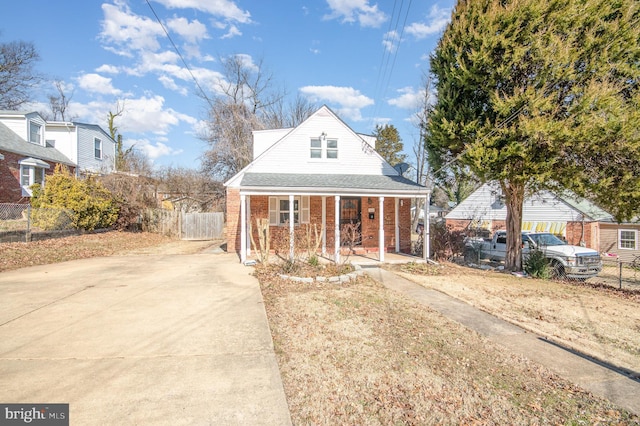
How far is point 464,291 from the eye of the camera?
8.47 meters

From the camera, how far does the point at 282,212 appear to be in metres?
14.3

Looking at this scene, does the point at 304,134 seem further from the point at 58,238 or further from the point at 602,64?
the point at 58,238

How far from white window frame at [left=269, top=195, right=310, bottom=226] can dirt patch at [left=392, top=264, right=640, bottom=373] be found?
4934 mm

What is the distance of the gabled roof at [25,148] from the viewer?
18656 mm

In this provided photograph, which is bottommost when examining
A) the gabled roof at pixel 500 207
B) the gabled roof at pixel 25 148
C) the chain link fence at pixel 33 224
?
the chain link fence at pixel 33 224

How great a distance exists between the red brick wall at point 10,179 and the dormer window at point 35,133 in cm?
293

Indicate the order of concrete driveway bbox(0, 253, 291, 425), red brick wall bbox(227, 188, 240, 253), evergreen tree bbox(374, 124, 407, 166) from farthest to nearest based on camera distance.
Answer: evergreen tree bbox(374, 124, 407, 166), red brick wall bbox(227, 188, 240, 253), concrete driveway bbox(0, 253, 291, 425)

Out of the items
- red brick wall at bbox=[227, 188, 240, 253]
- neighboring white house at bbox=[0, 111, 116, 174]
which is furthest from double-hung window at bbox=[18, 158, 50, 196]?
red brick wall at bbox=[227, 188, 240, 253]

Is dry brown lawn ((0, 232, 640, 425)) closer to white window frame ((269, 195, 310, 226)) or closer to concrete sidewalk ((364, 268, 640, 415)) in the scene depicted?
concrete sidewalk ((364, 268, 640, 415))

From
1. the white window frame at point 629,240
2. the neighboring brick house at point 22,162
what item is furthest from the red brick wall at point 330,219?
the white window frame at point 629,240

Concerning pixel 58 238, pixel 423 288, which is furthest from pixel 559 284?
pixel 58 238

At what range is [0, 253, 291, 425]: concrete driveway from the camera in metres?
3.08

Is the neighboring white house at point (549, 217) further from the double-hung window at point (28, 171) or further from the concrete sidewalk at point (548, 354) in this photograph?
the double-hung window at point (28, 171)

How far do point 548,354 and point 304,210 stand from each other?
10869 millimetres
